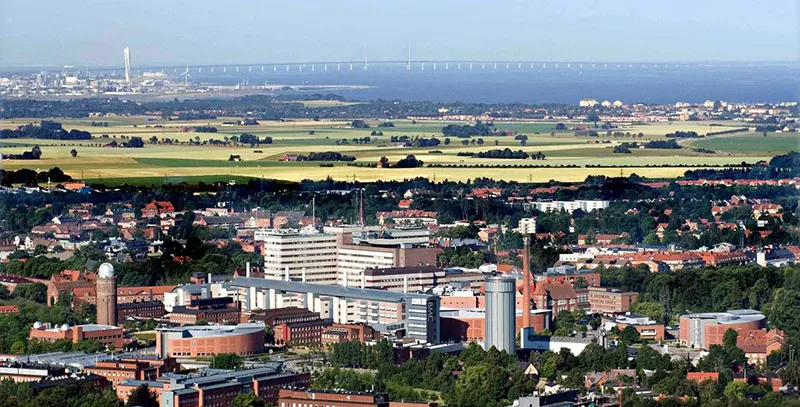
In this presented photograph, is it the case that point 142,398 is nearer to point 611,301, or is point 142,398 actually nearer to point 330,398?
point 330,398

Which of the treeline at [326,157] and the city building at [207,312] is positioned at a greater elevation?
the city building at [207,312]

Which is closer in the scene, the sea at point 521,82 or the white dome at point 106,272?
the white dome at point 106,272

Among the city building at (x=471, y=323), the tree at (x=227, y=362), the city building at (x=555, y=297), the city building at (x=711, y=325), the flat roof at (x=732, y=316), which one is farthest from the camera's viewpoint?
the city building at (x=555, y=297)

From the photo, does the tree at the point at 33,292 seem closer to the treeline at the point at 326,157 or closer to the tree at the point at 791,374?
the tree at the point at 791,374

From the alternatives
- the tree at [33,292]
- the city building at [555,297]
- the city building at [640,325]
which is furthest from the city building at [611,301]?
the tree at [33,292]

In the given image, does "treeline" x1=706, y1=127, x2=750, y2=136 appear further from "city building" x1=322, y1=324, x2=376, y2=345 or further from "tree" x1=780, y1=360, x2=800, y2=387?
"tree" x1=780, y1=360, x2=800, y2=387

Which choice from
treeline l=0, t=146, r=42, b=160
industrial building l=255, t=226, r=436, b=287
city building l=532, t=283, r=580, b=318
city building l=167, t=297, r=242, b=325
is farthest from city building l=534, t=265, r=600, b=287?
treeline l=0, t=146, r=42, b=160

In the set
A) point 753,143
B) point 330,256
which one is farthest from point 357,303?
point 753,143
